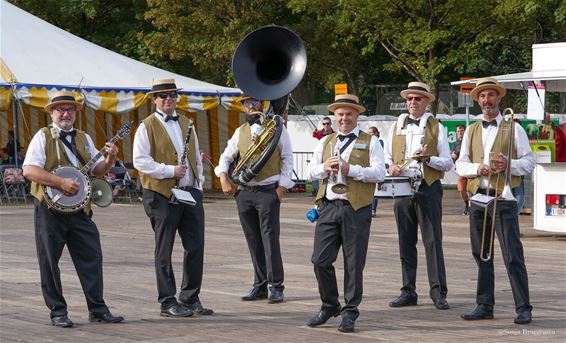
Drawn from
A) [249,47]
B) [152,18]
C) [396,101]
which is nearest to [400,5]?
[152,18]

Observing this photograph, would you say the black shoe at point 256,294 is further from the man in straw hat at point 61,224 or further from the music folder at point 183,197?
the man in straw hat at point 61,224

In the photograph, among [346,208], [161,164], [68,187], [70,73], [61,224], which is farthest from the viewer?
[70,73]

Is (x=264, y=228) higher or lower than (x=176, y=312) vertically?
higher

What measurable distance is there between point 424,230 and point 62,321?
11.5 feet

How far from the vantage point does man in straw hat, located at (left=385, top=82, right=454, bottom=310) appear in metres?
11.0

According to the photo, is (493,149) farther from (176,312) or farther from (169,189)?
A: (176,312)

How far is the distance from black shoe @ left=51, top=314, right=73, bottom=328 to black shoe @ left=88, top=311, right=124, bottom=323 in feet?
0.80

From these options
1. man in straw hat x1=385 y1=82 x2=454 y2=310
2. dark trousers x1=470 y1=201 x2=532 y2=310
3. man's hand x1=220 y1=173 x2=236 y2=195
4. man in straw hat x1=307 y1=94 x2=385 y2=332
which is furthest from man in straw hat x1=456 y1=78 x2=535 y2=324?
man's hand x1=220 y1=173 x2=236 y2=195

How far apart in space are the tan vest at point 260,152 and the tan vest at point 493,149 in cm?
198

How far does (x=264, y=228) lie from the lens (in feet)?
37.6

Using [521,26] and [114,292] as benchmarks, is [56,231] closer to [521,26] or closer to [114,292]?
[114,292]

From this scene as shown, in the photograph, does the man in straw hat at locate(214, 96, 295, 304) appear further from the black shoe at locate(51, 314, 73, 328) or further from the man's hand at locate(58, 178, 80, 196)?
the black shoe at locate(51, 314, 73, 328)

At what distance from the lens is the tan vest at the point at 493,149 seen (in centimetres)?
1023

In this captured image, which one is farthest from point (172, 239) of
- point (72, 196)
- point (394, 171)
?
point (394, 171)
